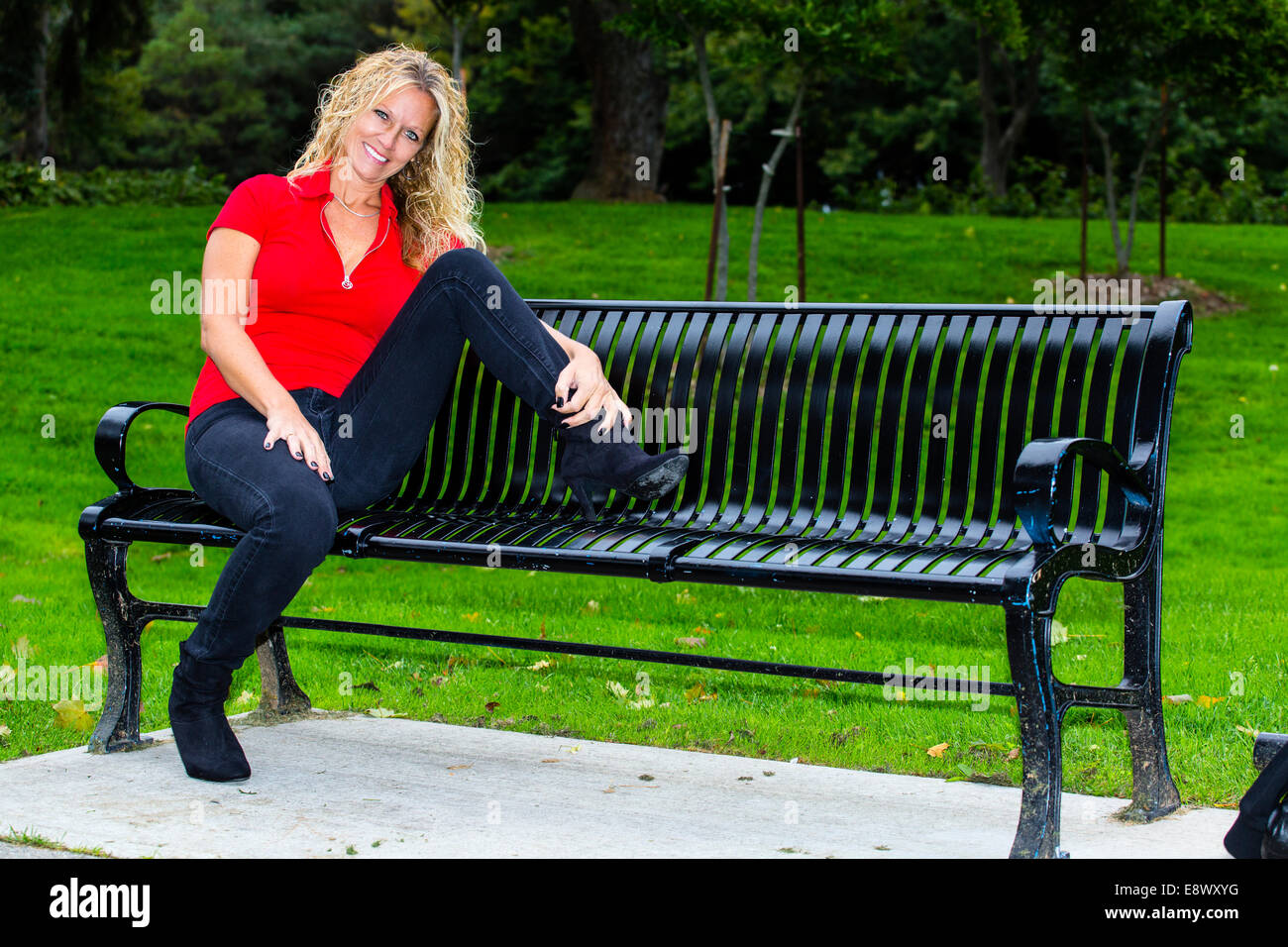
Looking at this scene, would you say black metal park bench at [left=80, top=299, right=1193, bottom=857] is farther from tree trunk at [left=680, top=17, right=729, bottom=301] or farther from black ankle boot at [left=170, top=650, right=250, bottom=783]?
tree trunk at [left=680, top=17, right=729, bottom=301]

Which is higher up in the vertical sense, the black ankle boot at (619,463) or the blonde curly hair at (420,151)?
the blonde curly hair at (420,151)

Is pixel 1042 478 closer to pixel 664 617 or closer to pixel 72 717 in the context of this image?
pixel 72 717

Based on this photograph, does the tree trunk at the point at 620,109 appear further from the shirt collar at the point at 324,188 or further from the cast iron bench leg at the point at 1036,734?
the cast iron bench leg at the point at 1036,734

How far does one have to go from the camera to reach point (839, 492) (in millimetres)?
3859

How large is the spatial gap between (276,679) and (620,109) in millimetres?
16326

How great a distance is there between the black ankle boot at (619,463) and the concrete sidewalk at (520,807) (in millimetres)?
769

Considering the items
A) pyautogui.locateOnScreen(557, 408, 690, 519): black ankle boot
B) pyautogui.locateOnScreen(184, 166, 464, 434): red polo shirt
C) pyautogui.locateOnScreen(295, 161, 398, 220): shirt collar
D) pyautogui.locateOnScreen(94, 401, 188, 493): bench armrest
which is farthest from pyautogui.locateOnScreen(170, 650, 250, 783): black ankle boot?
pyautogui.locateOnScreen(295, 161, 398, 220): shirt collar

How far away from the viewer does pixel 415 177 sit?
405cm

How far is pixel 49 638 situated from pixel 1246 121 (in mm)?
26639

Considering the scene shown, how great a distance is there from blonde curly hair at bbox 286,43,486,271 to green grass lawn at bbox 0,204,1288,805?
147 cm

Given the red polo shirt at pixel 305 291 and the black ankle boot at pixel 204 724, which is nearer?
the black ankle boot at pixel 204 724

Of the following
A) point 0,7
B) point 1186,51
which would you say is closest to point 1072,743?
point 1186,51

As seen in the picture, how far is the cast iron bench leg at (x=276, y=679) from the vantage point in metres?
4.32

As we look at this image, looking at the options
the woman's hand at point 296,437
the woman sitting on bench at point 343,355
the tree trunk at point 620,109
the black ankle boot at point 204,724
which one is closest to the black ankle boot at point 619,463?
the woman sitting on bench at point 343,355
